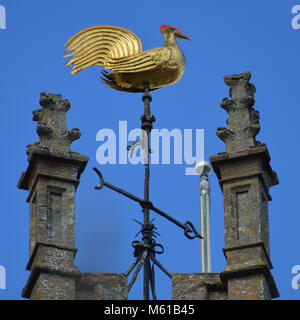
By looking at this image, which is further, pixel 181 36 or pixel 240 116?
pixel 181 36

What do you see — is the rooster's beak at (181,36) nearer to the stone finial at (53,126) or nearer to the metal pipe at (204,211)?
the stone finial at (53,126)

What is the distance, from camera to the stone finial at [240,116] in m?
60.0

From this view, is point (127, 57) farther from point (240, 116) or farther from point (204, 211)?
point (204, 211)

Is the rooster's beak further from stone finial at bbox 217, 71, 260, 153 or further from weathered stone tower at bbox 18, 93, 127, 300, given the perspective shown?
weathered stone tower at bbox 18, 93, 127, 300

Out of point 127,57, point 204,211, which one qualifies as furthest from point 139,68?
point 204,211

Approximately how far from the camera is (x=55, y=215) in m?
59.3

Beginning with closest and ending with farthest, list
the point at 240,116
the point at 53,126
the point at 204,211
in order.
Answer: the point at 53,126, the point at 240,116, the point at 204,211

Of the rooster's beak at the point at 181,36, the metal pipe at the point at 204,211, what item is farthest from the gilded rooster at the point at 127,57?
the metal pipe at the point at 204,211

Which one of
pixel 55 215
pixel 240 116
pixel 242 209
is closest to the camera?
pixel 55 215

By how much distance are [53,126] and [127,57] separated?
A: 6.16 feet

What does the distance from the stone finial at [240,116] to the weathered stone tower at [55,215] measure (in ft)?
7.35

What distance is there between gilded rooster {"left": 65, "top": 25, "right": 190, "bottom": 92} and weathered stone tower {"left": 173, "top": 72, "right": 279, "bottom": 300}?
36.4 inches

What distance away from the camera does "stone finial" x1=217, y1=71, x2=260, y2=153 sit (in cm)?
6003
